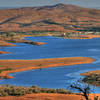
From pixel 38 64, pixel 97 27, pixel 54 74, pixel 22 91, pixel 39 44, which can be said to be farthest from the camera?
pixel 97 27

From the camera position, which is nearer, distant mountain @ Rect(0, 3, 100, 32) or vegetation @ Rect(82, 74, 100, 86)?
vegetation @ Rect(82, 74, 100, 86)

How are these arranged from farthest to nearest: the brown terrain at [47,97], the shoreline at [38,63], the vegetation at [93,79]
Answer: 1. the shoreline at [38,63]
2. the vegetation at [93,79]
3. the brown terrain at [47,97]

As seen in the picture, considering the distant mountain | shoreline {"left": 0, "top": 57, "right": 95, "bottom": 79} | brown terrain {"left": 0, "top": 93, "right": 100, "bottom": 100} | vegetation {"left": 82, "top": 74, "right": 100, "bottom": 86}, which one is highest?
brown terrain {"left": 0, "top": 93, "right": 100, "bottom": 100}

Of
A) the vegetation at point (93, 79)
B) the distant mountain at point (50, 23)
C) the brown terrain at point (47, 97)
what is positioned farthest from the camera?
the distant mountain at point (50, 23)

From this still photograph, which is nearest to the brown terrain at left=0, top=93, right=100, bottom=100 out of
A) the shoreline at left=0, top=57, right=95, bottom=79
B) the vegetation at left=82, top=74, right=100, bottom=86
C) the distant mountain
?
the vegetation at left=82, top=74, right=100, bottom=86

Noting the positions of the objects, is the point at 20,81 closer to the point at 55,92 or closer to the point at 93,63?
the point at 55,92

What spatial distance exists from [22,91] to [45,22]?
138099mm

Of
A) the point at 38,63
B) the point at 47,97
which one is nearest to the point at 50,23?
the point at 38,63

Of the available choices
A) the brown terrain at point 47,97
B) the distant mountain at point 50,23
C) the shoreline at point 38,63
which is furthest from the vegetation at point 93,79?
the distant mountain at point 50,23

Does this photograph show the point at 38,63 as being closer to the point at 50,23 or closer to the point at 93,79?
the point at 93,79

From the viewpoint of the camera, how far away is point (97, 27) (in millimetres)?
134875

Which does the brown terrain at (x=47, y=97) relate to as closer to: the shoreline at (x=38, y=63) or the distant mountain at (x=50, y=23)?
the shoreline at (x=38, y=63)

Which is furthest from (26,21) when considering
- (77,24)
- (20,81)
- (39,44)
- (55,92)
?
(55,92)

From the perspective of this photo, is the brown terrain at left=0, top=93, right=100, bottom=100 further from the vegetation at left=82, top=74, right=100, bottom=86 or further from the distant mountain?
the distant mountain
